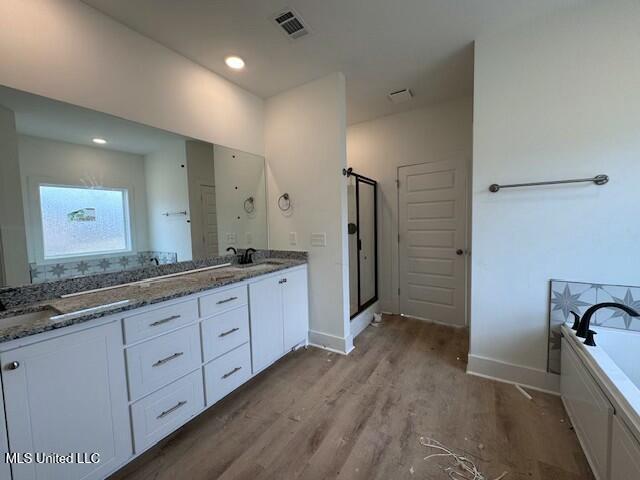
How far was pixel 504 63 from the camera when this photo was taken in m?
1.88

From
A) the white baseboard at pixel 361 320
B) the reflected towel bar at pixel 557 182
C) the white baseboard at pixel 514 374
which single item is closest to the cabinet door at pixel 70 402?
the white baseboard at pixel 361 320

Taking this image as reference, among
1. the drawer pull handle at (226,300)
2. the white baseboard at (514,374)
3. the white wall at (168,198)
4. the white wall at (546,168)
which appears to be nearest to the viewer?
the white wall at (546,168)

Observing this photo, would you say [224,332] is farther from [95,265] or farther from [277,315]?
[95,265]

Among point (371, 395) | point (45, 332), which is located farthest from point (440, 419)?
point (45, 332)

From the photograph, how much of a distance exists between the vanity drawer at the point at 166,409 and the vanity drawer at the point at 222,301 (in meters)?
0.37

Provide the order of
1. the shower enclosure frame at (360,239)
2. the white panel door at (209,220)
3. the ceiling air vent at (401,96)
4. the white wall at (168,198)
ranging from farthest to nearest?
the shower enclosure frame at (360,239) < the ceiling air vent at (401,96) < the white panel door at (209,220) < the white wall at (168,198)

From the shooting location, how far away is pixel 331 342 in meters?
2.56

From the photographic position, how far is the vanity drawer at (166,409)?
1339 mm

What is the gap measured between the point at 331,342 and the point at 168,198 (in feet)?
Result: 6.39

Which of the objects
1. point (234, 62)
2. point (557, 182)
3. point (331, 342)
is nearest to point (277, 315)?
point (331, 342)

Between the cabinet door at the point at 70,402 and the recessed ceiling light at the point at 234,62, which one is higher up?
the recessed ceiling light at the point at 234,62

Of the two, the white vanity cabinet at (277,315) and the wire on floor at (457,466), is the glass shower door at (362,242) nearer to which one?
the white vanity cabinet at (277,315)

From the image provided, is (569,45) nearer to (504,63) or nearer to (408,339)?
(504,63)

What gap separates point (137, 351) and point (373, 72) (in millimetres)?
2755
